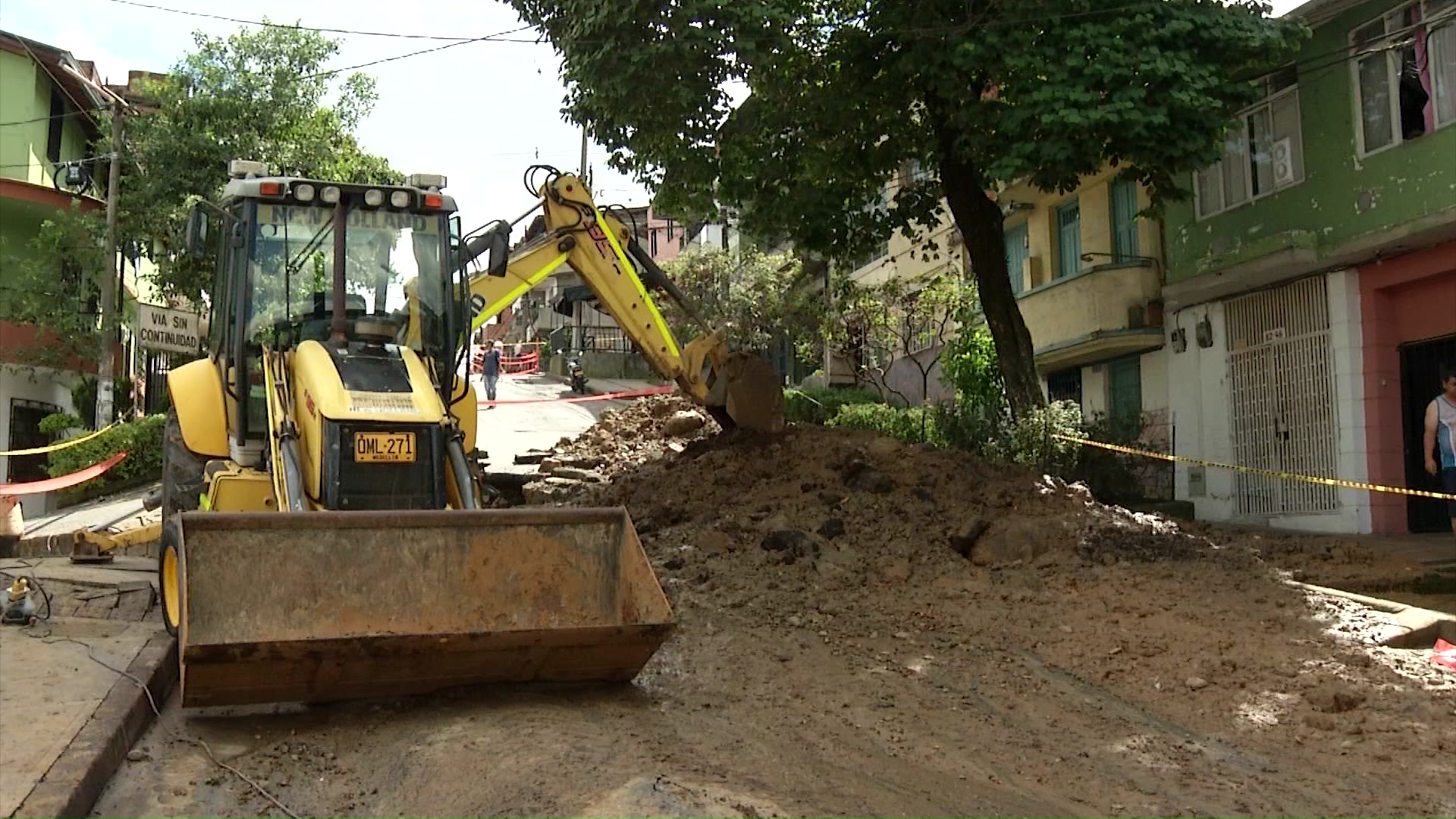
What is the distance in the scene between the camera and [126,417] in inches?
981

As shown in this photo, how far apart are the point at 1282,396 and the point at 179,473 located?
1274cm

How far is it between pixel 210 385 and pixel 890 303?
1749 cm

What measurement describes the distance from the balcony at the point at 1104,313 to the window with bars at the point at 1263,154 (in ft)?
4.72

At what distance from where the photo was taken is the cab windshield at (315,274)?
8047 millimetres

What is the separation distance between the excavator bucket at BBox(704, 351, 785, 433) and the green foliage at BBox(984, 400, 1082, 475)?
2845 millimetres

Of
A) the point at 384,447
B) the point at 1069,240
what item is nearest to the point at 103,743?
the point at 384,447

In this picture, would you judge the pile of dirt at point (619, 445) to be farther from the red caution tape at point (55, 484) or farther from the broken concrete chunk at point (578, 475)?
the red caution tape at point (55, 484)

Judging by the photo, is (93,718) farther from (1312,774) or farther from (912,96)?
(912,96)

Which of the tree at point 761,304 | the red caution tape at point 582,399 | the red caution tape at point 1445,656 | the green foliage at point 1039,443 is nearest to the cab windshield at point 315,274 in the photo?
the red caution tape at point 1445,656

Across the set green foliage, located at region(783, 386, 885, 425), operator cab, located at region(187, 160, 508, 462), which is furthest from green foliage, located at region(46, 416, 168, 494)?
operator cab, located at region(187, 160, 508, 462)

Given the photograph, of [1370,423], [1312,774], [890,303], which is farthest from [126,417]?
[1312,774]

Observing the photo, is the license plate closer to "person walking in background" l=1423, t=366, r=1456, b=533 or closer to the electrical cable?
the electrical cable

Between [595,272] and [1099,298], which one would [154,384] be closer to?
[595,272]

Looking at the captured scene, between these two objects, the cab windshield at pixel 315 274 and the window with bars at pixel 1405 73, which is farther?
the window with bars at pixel 1405 73
